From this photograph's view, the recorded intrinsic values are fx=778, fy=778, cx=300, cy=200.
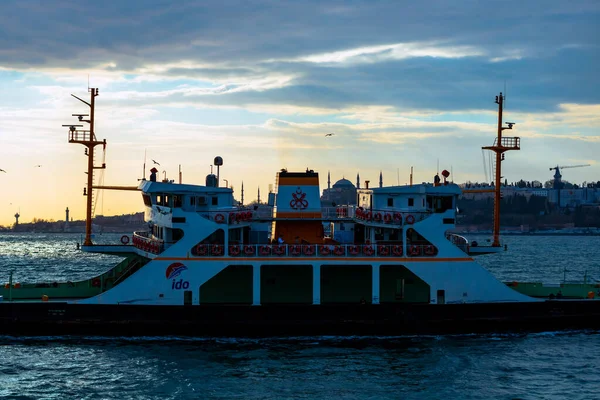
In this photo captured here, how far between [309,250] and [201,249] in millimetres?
4201

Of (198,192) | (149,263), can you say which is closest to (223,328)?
(149,263)

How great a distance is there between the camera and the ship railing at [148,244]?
30438 mm

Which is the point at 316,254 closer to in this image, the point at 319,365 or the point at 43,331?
the point at 319,365

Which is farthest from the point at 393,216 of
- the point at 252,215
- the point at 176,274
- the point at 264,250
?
the point at 176,274

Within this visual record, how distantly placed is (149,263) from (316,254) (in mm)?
6449

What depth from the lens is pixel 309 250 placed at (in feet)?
99.6

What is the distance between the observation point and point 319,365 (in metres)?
26.8

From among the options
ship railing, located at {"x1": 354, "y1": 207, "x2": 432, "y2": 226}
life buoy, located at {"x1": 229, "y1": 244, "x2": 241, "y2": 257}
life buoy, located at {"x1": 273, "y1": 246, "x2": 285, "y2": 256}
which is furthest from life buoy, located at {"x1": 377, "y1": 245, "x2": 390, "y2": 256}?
life buoy, located at {"x1": 229, "y1": 244, "x2": 241, "y2": 257}

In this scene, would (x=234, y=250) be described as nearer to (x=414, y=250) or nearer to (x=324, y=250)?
(x=324, y=250)

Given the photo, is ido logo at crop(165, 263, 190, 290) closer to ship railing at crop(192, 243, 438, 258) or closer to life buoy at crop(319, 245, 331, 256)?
ship railing at crop(192, 243, 438, 258)

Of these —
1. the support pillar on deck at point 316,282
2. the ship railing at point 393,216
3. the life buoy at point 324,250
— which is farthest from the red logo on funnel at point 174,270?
the ship railing at point 393,216

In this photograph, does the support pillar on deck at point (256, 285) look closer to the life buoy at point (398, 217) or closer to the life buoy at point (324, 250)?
the life buoy at point (324, 250)

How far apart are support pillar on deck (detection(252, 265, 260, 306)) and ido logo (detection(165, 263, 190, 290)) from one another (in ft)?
8.31

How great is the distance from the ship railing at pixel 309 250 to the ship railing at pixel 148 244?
1400 mm
